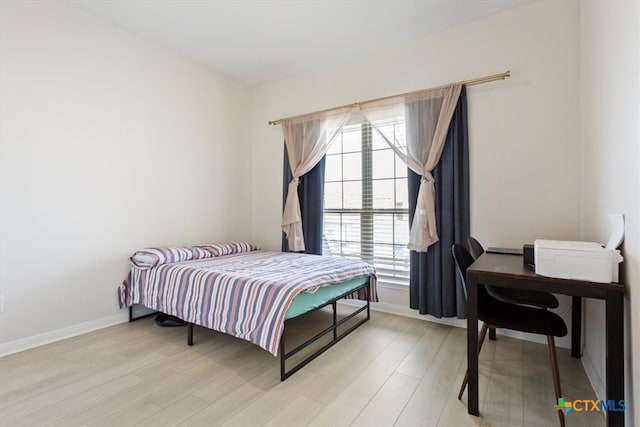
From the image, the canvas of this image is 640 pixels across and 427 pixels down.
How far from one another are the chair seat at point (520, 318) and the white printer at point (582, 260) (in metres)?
0.31

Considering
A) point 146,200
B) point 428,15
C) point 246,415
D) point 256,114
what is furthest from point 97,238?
point 428,15

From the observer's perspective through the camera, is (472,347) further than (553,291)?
Yes

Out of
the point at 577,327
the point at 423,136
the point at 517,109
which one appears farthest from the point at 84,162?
the point at 577,327

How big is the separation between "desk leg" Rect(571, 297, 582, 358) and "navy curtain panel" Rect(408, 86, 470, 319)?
2.36 ft

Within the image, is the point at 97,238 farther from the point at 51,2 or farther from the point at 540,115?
the point at 540,115

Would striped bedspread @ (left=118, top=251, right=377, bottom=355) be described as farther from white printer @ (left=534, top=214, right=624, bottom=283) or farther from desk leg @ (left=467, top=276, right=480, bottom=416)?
white printer @ (left=534, top=214, right=624, bottom=283)

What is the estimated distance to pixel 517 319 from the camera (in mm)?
1629

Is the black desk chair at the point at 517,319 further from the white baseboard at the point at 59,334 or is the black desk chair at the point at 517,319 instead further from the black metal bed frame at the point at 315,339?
the white baseboard at the point at 59,334

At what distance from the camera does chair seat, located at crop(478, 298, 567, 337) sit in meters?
1.51

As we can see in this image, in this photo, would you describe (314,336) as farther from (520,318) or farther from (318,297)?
(520,318)

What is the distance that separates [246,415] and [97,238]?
2.13m

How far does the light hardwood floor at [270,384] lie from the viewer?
1.51m

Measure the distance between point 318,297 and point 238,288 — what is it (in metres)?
0.58

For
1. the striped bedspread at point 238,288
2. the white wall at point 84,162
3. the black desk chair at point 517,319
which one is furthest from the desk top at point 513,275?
the white wall at point 84,162
